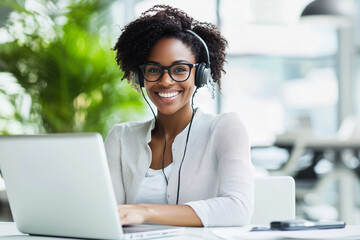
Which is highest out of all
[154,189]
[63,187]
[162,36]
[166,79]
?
[162,36]

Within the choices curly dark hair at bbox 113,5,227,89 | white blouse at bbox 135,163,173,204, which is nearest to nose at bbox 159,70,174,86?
curly dark hair at bbox 113,5,227,89

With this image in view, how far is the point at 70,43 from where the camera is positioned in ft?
15.1

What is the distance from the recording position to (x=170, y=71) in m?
1.69

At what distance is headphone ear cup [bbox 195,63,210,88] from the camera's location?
1.72 metres

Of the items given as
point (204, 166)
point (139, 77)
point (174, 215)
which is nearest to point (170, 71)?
point (139, 77)

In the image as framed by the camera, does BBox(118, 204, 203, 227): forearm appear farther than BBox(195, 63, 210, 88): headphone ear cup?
No

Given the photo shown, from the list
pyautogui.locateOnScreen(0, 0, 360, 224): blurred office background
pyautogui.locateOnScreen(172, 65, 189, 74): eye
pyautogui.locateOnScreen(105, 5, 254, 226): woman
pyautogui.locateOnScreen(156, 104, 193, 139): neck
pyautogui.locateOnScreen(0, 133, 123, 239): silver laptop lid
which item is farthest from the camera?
pyautogui.locateOnScreen(0, 0, 360, 224): blurred office background

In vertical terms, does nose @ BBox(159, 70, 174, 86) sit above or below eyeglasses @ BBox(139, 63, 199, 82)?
below

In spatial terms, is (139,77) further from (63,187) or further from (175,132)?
(63,187)

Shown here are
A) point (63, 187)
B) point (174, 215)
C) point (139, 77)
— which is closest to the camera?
point (63, 187)

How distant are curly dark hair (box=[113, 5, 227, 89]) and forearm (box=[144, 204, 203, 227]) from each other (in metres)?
0.60

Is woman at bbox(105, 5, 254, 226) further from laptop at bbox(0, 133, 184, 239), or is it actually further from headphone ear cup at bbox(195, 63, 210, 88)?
laptop at bbox(0, 133, 184, 239)

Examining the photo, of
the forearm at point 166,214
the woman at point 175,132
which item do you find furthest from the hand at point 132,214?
the woman at point 175,132

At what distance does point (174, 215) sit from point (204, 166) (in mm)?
339
